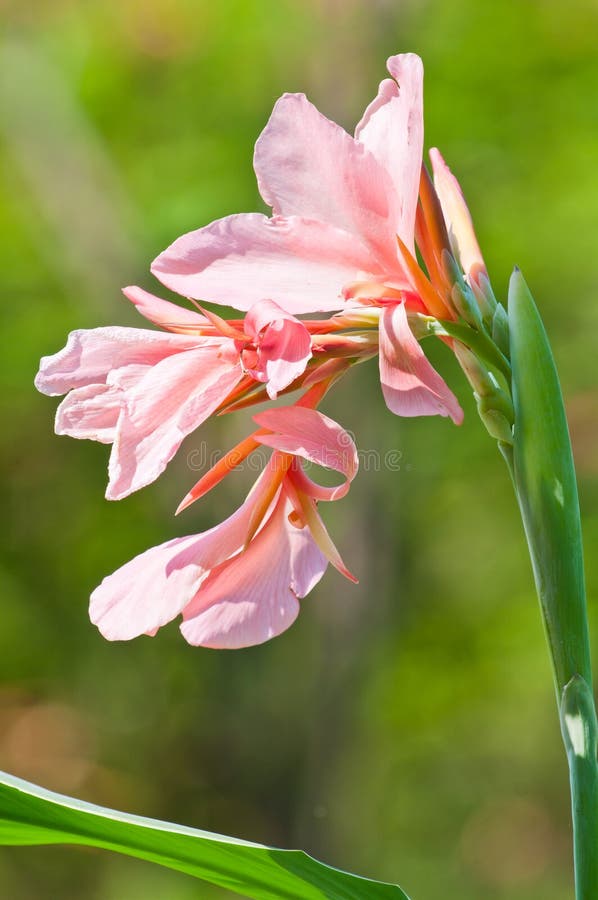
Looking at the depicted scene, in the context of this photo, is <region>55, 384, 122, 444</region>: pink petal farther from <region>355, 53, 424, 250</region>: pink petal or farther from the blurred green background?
the blurred green background

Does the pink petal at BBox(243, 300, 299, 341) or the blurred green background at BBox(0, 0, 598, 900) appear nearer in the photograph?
the pink petal at BBox(243, 300, 299, 341)

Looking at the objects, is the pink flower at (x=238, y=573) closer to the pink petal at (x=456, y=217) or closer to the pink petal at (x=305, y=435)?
the pink petal at (x=305, y=435)

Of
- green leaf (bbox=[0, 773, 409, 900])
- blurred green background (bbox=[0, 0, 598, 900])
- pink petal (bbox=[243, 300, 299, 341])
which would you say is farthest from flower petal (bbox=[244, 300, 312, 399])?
blurred green background (bbox=[0, 0, 598, 900])

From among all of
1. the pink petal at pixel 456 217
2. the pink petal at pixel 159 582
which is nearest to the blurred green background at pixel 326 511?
the pink petal at pixel 456 217

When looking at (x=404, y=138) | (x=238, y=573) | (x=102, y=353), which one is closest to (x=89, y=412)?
(x=102, y=353)

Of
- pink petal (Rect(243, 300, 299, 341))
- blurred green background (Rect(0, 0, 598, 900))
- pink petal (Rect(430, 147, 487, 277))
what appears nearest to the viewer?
pink petal (Rect(243, 300, 299, 341))

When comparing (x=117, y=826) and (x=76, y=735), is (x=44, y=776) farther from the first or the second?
(x=117, y=826)
